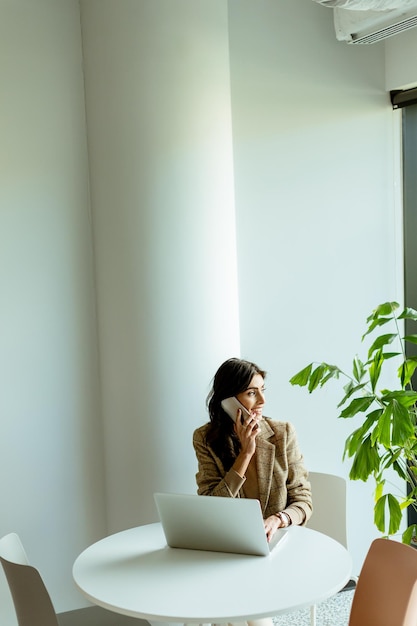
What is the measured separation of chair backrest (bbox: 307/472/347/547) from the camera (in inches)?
129

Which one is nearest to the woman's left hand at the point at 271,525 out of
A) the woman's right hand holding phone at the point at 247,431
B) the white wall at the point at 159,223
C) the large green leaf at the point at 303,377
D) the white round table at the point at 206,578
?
the white round table at the point at 206,578

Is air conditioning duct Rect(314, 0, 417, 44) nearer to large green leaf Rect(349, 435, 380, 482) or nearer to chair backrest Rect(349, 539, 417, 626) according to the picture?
large green leaf Rect(349, 435, 380, 482)

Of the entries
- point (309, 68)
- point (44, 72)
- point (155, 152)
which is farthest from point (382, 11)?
point (44, 72)

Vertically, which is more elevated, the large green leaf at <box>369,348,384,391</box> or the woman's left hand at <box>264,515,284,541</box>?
the large green leaf at <box>369,348,384,391</box>

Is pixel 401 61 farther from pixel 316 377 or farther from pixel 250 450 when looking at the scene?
pixel 250 450

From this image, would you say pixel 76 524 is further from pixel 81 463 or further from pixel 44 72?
pixel 44 72

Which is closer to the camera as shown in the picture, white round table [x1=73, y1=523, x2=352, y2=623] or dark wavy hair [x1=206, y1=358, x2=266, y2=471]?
white round table [x1=73, y1=523, x2=352, y2=623]

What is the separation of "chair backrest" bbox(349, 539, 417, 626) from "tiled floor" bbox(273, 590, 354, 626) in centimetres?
133

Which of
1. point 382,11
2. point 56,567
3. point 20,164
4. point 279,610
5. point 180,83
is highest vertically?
point 382,11

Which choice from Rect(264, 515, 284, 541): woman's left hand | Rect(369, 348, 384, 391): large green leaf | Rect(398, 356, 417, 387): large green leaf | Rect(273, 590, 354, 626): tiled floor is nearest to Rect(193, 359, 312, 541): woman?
Rect(264, 515, 284, 541): woman's left hand

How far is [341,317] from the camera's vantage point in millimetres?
4055

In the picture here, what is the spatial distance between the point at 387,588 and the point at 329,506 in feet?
3.12

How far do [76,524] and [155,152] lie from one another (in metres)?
1.66

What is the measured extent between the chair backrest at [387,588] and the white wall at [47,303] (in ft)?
5.08
